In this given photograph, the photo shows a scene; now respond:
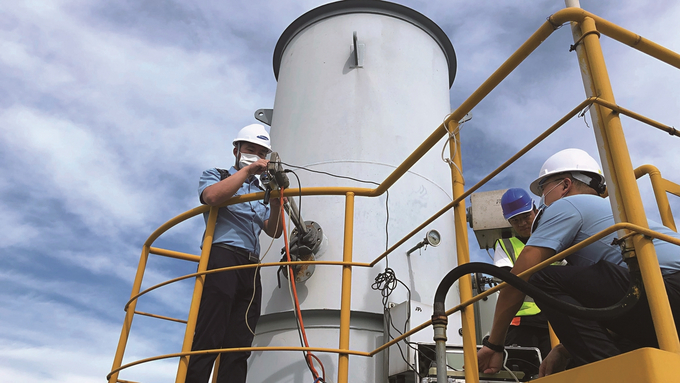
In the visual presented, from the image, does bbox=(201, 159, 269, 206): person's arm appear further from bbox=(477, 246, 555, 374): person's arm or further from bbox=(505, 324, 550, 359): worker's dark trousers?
bbox=(505, 324, 550, 359): worker's dark trousers

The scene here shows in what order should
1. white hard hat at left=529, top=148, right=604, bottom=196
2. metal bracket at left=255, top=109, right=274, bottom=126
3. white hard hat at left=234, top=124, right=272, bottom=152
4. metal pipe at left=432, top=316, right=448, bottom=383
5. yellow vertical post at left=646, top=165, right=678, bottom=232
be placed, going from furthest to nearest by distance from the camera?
metal bracket at left=255, top=109, right=274, bottom=126 → white hard hat at left=234, top=124, right=272, bottom=152 → yellow vertical post at left=646, top=165, right=678, bottom=232 → white hard hat at left=529, top=148, right=604, bottom=196 → metal pipe at left=432, top=316, right=448, bottom=383

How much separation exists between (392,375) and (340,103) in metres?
2.32

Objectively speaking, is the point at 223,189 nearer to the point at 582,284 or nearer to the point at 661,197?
the point at 582,284

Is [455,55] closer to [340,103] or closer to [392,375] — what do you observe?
[340,103]

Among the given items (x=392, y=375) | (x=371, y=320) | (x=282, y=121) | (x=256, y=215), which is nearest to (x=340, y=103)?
(x=282, y=121)

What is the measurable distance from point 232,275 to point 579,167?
185cm

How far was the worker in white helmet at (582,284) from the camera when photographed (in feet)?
5.19

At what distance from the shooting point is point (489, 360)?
6.45ft

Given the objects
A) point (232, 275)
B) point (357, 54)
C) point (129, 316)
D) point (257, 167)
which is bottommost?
point (129, 316)

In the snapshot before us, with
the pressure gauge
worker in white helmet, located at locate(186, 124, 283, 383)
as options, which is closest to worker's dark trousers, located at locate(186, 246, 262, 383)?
worker in white helmet, located at locate(186, 124, 283, 383)

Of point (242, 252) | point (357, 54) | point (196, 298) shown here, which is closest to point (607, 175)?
point (196, 298)

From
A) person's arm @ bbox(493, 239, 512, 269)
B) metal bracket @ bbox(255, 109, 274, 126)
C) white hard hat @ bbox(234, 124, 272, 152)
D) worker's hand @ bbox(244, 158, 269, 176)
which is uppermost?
metal bracket @ bbox(255, 109, 274, 126)

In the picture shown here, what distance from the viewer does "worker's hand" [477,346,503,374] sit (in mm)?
1938

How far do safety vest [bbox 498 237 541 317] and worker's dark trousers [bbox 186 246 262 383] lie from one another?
181 centimetres
